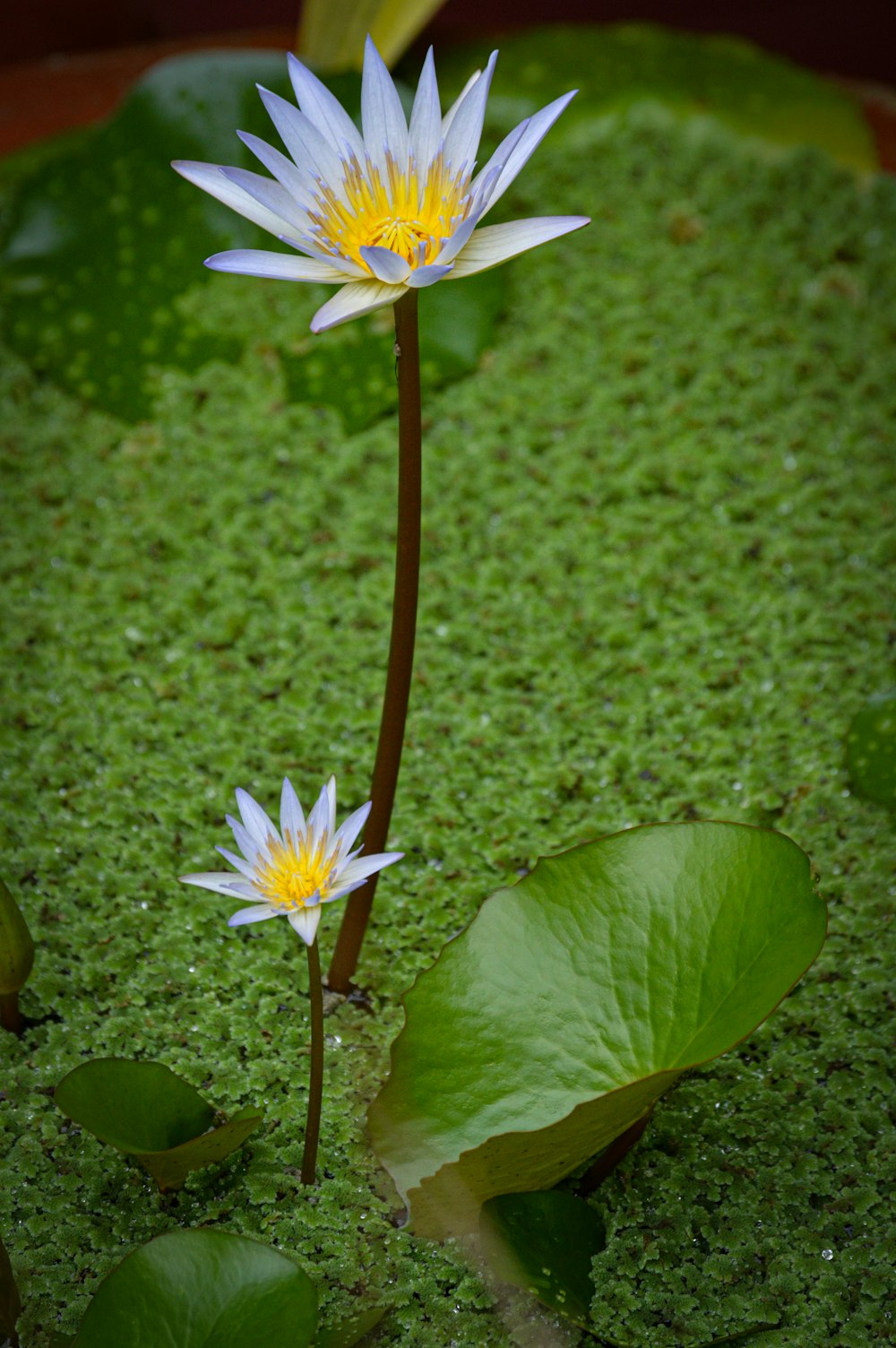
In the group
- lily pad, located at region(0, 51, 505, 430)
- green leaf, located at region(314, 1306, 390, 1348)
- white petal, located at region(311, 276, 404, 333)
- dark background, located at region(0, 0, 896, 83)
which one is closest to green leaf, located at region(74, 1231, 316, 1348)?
green leaf, located at region(314, 1306, 390, 1348)

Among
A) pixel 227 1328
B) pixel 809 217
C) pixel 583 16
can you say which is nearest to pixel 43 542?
pixel 227 1328

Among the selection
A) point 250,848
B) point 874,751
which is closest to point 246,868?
point 250,848

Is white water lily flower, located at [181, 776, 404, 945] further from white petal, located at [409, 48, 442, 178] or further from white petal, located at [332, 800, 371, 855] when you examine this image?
white petal, located at [409, 48, 442, 178]

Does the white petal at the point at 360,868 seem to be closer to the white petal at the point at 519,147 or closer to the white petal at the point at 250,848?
the white petal at the point at 250,848

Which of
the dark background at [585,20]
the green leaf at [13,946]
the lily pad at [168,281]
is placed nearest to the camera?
the green leaf at [13,946]

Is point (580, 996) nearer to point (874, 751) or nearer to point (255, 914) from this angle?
point (255, 914)

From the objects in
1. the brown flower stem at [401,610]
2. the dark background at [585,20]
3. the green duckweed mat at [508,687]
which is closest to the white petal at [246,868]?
the brown flower stem at [401,610]
